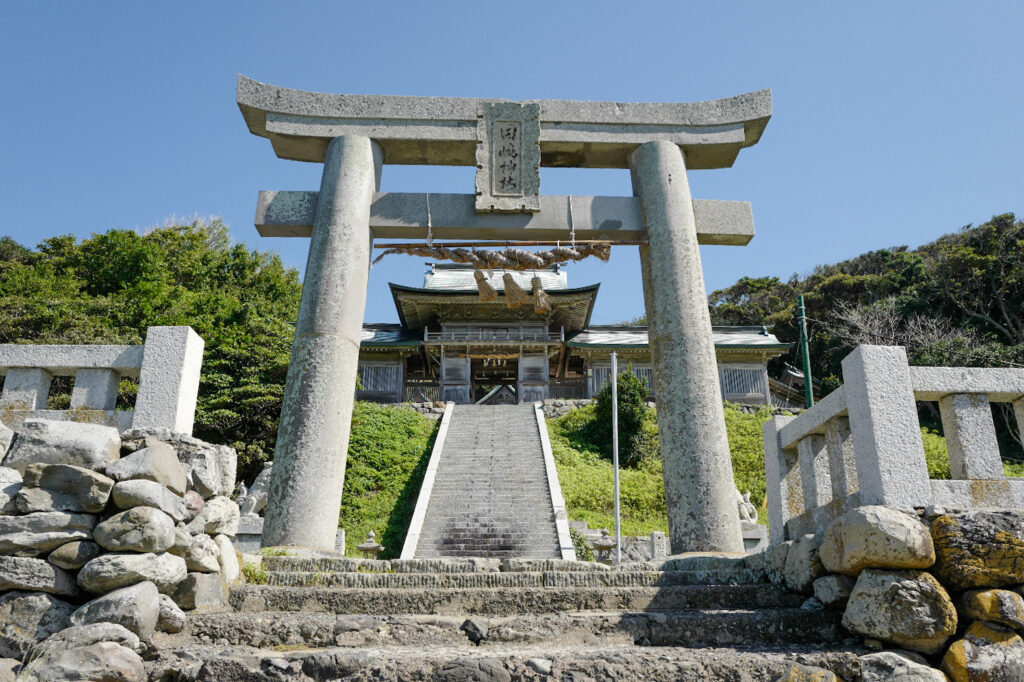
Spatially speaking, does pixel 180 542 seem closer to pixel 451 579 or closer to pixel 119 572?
pixel 119 572

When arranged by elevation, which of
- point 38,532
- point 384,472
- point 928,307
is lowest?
point 38,532

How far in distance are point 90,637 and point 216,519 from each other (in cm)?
110

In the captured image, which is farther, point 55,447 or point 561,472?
point 561,472

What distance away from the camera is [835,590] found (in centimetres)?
391

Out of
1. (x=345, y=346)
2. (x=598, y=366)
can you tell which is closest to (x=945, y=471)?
(x=598, y=366)

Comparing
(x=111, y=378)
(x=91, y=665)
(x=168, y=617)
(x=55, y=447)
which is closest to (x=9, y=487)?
(x=55, y=447)

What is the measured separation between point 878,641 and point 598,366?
2616cm

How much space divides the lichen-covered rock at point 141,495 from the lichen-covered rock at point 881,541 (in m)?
3.47

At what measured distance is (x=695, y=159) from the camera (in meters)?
9.16

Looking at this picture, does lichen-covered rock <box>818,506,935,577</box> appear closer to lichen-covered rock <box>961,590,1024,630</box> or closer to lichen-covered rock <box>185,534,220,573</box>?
lichen-covered rock <box>961,590,1024,630</box>

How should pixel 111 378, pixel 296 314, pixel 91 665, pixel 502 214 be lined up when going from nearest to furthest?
1. pixel 91 665
2. pixel 111 378
3. pixel 502 214
4. pixel 296 314

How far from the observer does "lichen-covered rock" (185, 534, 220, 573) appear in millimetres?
3719

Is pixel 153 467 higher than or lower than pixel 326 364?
lower

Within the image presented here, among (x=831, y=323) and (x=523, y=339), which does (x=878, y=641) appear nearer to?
(x=523, y=339)
